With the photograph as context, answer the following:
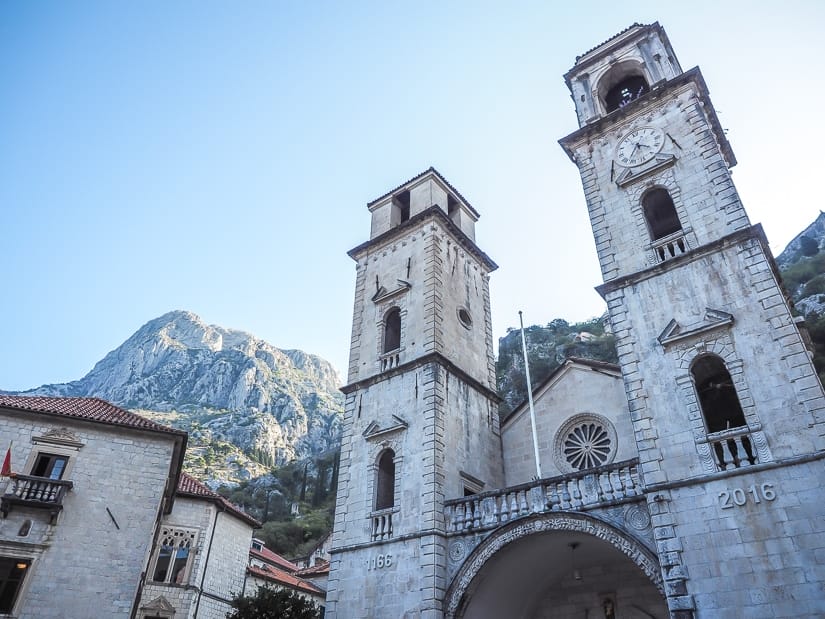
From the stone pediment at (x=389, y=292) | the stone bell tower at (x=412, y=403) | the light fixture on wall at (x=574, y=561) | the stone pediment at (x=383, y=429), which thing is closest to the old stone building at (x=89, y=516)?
the stone bell tower at (x=412, y=403)

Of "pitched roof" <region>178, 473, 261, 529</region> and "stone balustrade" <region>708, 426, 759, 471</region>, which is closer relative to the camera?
"stone balustrade" <region>708, 426, 759, 471</region>

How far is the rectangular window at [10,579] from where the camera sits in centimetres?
1565

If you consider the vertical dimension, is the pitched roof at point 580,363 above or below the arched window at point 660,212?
below

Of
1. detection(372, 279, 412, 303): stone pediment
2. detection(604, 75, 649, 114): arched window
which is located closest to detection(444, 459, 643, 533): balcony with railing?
detection(372, 279, 412, 303): stone pediment

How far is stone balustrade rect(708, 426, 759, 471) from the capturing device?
12.1 meters

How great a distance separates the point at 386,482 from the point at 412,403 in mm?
2607

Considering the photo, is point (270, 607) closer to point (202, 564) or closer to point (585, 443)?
point (202, 564)

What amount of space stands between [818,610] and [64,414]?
1964 cm

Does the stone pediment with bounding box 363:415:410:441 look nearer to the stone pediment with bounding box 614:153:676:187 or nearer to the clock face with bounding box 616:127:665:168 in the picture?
the stone pediment with bounding box 614:153:676:187

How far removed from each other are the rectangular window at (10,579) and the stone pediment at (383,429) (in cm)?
989

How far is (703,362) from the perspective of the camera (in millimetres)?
14344

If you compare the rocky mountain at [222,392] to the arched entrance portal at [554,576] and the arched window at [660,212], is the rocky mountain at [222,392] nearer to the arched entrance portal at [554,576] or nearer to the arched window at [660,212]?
the arched entrance portal at [554,576]

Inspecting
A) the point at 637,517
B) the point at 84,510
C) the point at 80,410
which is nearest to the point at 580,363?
the point at 637,517

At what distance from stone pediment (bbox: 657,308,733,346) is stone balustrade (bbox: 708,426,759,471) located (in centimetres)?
244
